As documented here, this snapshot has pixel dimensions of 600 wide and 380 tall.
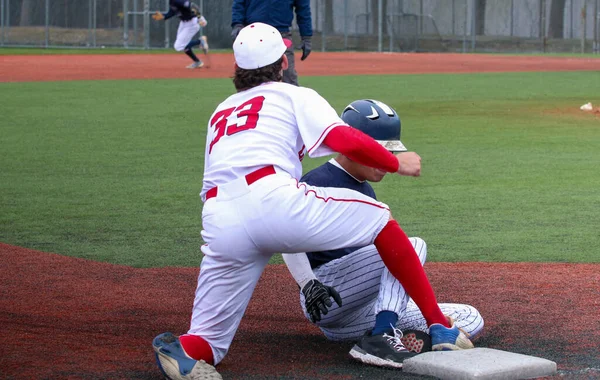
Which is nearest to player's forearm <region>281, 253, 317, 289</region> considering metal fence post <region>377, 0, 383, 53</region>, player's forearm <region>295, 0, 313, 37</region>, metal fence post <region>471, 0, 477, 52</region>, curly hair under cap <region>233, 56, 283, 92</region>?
curly hair under cap <region>233, 56, 283, 92</region>

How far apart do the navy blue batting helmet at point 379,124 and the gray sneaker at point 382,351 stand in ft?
2.61

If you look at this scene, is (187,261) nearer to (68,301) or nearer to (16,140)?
(68,301)

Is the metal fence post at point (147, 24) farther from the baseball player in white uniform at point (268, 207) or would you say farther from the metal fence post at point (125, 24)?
the baseball player in white uniform at point (268, 207)

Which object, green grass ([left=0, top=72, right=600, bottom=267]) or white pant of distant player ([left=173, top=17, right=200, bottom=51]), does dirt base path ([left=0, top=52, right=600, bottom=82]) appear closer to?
white pant of distant player ([left=173, top=17, right=200, bottom=51])

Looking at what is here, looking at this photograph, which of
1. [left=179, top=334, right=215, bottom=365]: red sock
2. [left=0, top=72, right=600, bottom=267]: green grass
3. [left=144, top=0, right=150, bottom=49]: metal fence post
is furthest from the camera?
[left=144, top=0, right=150, bottom=49]: metal fence post

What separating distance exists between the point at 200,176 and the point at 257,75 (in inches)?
213

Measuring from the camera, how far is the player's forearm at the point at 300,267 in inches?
160

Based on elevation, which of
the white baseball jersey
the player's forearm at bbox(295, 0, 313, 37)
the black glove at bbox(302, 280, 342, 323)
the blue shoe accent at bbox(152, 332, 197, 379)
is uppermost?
the player's forearm at bbox(295, 0, 313, 37)

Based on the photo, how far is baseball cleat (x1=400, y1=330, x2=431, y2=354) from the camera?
4.06 meters

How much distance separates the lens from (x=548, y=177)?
9.20 metres

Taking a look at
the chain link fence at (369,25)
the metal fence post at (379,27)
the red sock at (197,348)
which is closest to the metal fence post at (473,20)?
the chain link fence at (369,25)

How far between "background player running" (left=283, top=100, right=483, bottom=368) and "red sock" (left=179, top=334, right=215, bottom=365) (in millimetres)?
432

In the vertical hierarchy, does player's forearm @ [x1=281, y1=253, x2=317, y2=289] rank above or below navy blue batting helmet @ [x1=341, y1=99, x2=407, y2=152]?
below

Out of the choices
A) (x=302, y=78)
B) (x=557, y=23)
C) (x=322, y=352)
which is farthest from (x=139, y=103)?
(x=557, y=23)
